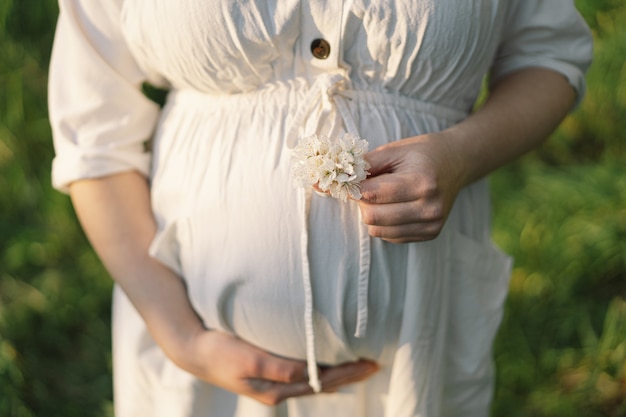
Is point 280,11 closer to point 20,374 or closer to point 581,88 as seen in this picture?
point 581,88

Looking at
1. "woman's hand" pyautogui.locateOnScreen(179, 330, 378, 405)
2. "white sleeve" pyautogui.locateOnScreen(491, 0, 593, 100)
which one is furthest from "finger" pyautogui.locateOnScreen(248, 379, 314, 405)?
"white sleeve" pyautogui.locateOnScreen(491, 0, 593, 100)

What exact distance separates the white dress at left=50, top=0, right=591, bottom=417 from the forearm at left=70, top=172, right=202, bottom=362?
2 centimetres

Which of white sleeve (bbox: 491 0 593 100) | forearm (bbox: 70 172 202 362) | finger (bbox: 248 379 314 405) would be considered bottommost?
finger (bbox: 248 379 314 405)

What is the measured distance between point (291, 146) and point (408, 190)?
6.3 inches

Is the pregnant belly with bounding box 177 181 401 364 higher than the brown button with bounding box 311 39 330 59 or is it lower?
lower

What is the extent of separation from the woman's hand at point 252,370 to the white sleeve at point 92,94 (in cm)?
28

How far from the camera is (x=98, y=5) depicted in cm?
94

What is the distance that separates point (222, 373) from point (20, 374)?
47.5 inches

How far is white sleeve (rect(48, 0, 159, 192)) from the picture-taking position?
3.10ft

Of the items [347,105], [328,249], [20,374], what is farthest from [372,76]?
[20,374]

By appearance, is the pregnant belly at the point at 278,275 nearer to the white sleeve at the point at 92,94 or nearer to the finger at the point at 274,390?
the finger at the point at 274,390

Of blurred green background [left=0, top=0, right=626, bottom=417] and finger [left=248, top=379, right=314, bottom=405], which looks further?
blurred green background [left=0, top=0, right=626, bottom=417]

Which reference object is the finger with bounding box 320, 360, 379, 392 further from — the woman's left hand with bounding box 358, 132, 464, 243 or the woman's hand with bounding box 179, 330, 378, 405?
the woman's left hand with bounding box 358, 132, 464, 243

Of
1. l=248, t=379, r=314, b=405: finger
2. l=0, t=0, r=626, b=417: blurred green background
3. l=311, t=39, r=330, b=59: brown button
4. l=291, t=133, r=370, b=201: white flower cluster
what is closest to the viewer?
l=291, t=133, r=370, b=201: white flower cluster
